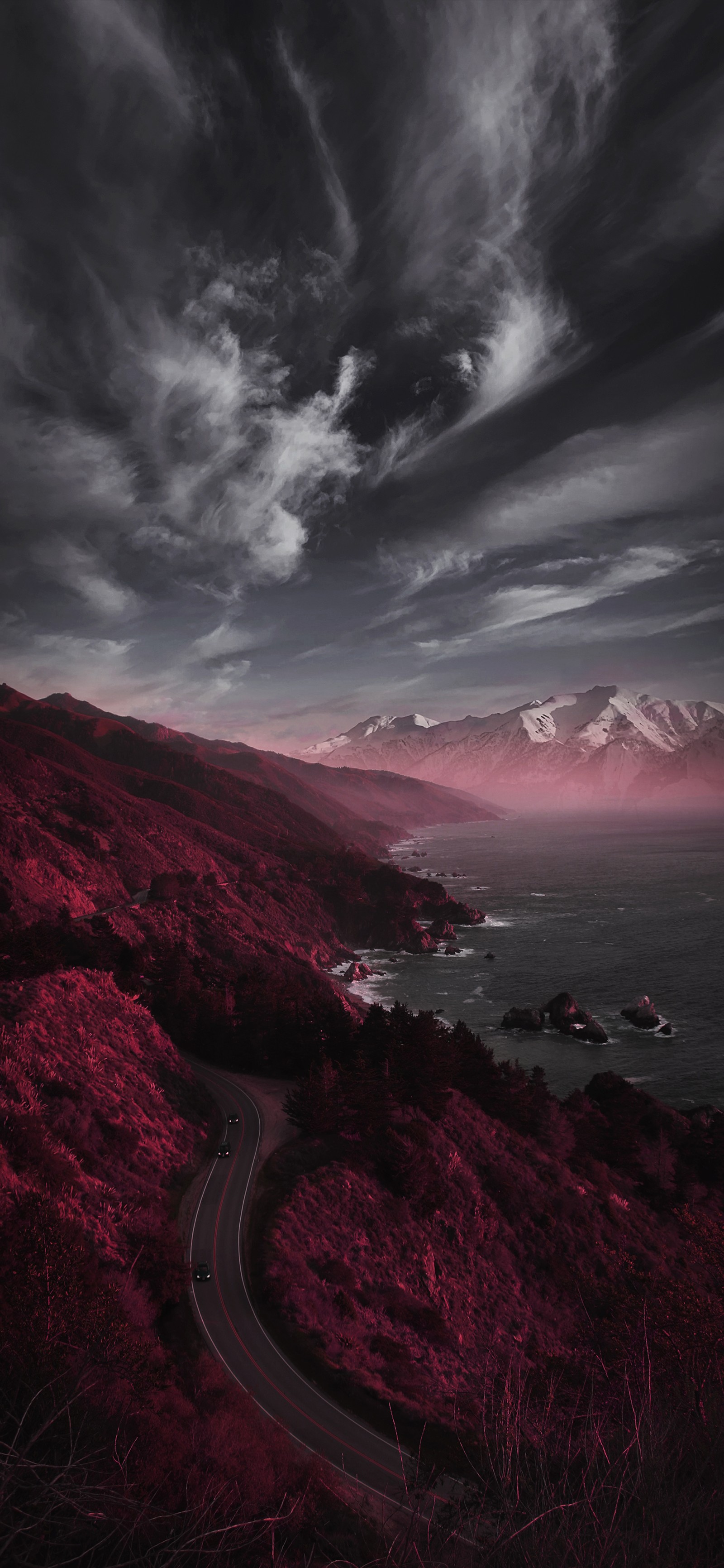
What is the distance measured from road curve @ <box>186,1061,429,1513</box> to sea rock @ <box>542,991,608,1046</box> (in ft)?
161

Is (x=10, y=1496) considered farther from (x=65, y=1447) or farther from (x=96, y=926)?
(x=96, y=926)

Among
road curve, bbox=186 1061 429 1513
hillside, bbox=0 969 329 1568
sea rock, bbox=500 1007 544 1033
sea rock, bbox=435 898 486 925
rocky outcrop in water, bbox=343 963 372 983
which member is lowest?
rocky outcrop in water, bbox=343 963 372 983

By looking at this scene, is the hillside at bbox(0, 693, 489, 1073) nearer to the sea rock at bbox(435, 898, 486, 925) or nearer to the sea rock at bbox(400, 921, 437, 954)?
the sea rock at bbox(400, 921, 437, 954)

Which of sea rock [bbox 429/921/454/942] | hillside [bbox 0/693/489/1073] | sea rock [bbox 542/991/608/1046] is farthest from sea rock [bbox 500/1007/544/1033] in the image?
sea rock [bbox 429/921/454/942]

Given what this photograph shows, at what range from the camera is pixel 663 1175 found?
43469 millimetres

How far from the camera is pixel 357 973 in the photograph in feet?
330

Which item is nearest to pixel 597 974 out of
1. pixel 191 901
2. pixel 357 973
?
pixel 357 973

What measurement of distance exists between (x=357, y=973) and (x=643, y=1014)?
46249 mm

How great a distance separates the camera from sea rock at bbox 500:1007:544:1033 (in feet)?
235

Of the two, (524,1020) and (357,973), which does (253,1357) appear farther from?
(357,973)

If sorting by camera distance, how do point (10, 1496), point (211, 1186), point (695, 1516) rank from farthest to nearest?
point (211, 1186)
point (695, 1516)
point (10, 1496)

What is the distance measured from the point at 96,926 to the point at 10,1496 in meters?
59.7

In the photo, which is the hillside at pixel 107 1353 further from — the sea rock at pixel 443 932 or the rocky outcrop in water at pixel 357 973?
the sea rock at pixel 443 932

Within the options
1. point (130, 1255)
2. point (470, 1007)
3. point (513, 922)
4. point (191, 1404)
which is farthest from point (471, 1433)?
point (513, 922)
